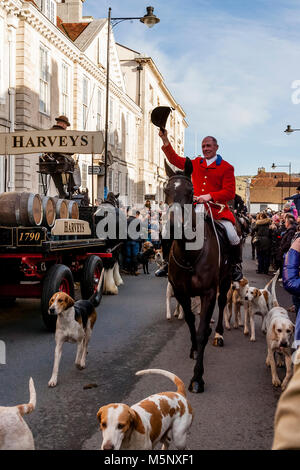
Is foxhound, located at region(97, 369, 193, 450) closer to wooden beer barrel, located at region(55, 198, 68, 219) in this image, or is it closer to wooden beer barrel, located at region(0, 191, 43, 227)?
wooden beer barrel, located at region(0, 191, 43, 227)

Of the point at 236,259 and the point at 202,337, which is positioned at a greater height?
the point at 236,259

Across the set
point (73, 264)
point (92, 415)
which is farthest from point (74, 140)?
point (92, 415)

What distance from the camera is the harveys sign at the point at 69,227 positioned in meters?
7.64

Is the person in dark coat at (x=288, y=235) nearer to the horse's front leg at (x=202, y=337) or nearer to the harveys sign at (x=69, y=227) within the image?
the harveys sign at (x=69, y=227)

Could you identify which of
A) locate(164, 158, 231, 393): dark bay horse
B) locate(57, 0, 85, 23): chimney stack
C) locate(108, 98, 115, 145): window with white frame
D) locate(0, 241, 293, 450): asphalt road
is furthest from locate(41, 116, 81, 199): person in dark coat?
locate(57, 0, 85, 23): chimney stack

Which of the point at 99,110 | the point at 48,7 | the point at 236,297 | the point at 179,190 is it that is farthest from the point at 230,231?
the point at 99,110

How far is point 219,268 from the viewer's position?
239 inches

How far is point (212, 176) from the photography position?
642cm

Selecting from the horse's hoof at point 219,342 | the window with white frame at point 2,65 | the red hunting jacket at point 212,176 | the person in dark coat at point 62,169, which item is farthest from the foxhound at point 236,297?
the window with white frame at point 2,65

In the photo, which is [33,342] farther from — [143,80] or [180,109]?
[180,109]

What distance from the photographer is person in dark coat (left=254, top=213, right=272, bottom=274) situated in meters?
16.5

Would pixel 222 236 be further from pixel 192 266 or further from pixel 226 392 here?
pixel 226 392

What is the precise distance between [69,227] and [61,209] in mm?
444
